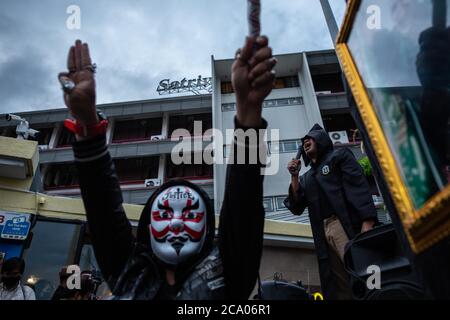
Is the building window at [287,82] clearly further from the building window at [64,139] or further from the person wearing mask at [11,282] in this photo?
the person wearing mask at [11,282]

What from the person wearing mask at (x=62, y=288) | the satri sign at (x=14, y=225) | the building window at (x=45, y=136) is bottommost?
the person wearing mask at (x=62, y=288)

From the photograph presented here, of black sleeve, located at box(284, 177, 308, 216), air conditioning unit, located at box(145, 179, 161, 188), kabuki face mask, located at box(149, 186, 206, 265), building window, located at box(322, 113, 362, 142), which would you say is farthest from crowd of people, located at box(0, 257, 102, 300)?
building window, located at box(322, 113, 362, 142)

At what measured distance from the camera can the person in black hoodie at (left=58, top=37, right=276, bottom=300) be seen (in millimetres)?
1206

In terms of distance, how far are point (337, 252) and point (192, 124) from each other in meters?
15.5

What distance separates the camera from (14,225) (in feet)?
20.0

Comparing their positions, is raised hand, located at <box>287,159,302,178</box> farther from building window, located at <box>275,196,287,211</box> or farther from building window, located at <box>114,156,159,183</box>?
building window, located at <box>114,156,159,183</box>

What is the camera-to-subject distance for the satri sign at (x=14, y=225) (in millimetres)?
5957

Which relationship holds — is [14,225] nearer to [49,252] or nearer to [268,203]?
[49,252]

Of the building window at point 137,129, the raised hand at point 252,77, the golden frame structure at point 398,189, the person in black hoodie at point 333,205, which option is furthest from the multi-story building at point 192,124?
the raised hand at point 252,77

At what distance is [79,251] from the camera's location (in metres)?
5.84

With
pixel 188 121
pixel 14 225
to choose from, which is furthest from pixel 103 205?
pixel 188 121

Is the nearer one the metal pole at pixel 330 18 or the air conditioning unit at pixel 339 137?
the metal pole at pixel 330 18
